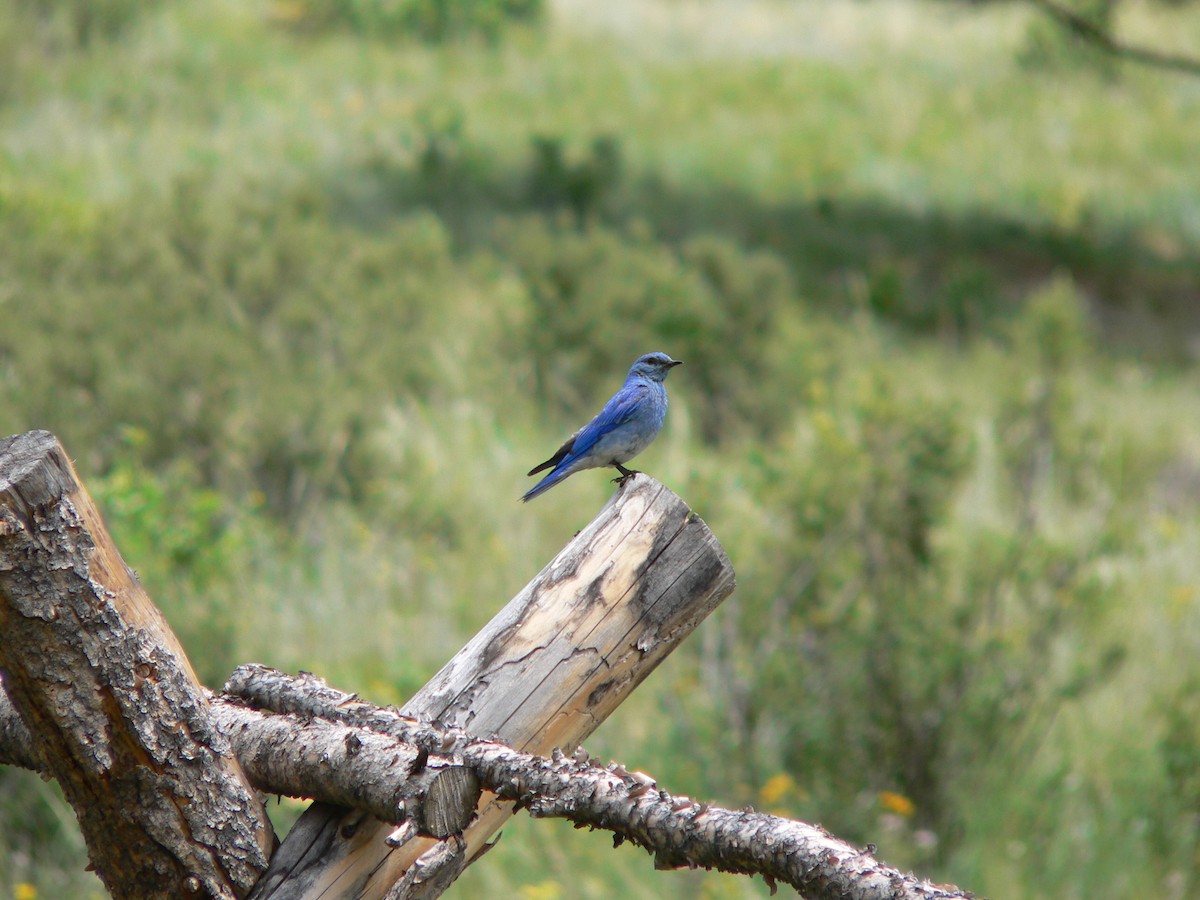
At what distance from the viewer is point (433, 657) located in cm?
566

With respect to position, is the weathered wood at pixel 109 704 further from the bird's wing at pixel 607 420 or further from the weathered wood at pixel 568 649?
the bird's wing at pixel 607 420

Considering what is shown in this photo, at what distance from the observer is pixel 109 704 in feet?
6.06

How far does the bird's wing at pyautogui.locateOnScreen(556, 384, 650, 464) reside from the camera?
339 cm

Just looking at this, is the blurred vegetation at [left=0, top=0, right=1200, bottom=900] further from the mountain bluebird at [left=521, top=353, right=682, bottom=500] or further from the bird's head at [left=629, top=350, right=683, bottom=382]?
the mountain bluebird at [left=521, top=353, right=682, bottom=500]

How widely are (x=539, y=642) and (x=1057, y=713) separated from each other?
13.4 ft

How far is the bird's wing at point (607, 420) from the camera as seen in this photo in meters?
3.39

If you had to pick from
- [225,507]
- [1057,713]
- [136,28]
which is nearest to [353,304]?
[225,507]

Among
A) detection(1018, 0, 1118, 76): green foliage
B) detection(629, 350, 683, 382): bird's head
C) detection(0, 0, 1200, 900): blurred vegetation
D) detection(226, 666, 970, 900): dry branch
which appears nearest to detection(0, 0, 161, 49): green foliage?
detection(0, 0, 1200, 900): blurred vegetation

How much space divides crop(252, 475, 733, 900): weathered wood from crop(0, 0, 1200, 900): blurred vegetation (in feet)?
7.91

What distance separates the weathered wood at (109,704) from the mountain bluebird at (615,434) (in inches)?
59.1

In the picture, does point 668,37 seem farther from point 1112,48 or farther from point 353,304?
point 353,304

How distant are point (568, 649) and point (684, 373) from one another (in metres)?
7.59

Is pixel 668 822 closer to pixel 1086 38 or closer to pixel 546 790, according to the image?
pixel 546 790

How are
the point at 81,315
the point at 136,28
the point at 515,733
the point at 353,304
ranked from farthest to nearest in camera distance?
the point at 136,28 → the point at 353,304 → the point at 81,315 → the point at 515,733
